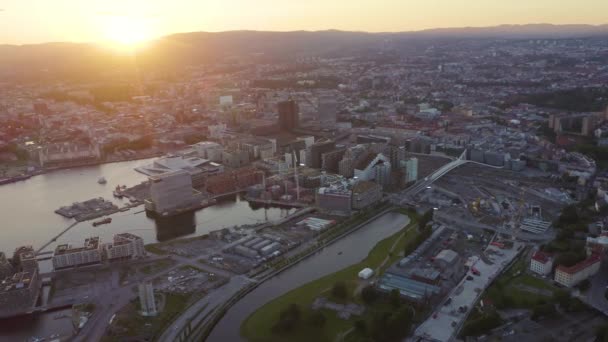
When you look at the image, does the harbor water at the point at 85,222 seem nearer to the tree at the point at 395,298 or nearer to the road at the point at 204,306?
the road at the point at 204,306

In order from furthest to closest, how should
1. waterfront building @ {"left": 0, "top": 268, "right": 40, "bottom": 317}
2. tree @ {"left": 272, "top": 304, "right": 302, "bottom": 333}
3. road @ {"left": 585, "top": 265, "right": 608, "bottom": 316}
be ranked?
waterfront building @ {"left": 0, "top": 268, "right": 40, "bottom": 317} → road @ {"left": 585, "top": 265, "right": 608, "bottom": 316} → tree @ {"left": 272, "top": 304, "right": 302, "bottom": 333}

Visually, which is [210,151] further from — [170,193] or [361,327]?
[361,327]

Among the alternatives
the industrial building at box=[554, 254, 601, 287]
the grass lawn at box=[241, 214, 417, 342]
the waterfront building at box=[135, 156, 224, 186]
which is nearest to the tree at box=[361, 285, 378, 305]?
the grass lawn at box=[241, 214, 417, 342]

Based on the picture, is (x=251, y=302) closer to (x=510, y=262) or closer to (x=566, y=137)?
(x=510, y=262)

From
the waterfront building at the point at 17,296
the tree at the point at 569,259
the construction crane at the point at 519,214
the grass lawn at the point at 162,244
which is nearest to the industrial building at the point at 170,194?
the grass lawn at the point at 162,244

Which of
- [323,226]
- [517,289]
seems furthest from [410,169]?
[517,289]

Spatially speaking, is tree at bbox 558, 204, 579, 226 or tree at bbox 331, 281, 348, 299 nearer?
tree at bbox 331, 281, 348, 299

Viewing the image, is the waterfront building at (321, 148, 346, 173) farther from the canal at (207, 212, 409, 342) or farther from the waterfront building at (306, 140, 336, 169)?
the canal at (207, 212, 409, 342)

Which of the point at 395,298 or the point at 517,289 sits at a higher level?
the point at 395,298
